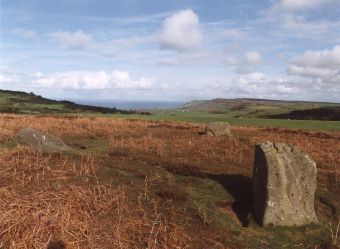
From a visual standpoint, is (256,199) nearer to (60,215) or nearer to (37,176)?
(60,215)

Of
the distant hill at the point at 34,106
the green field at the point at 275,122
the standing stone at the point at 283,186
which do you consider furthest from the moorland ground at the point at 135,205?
the distant hill at the point at 34,106

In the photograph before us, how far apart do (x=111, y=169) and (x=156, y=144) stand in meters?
9.97

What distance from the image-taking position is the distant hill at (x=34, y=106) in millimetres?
87675

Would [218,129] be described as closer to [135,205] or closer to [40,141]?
[40,141]

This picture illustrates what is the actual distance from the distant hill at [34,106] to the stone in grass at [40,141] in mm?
62478

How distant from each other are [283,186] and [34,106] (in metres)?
89.4

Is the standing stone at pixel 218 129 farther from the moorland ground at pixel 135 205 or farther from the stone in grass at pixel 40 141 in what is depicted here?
the stone in grass at pixel 40 141

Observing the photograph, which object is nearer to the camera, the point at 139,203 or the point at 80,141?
the point at 139,203

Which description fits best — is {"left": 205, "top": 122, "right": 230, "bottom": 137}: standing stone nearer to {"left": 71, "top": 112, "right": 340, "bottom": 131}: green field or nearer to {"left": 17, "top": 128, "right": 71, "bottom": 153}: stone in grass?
{"left": 17, "top": 128, "right": 71, "bottom": 153}: stone in grass

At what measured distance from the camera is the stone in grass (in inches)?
845

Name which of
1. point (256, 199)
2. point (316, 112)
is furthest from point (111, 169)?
point (316, 112)

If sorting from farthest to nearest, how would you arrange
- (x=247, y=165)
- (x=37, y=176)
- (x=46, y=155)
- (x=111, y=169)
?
(x=247, y=165), (x=46, y=155), (x=111, y=169), (x=37, y=176)

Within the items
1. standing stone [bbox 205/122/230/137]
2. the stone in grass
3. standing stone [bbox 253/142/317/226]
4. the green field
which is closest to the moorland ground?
standing stone [bbox 253/142/317/226]

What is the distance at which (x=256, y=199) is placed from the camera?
43.6 feet
